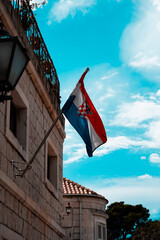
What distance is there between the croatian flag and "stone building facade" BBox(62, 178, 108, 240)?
14.1 metres

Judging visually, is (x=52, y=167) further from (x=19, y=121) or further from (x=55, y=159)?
(x=19, y=121)

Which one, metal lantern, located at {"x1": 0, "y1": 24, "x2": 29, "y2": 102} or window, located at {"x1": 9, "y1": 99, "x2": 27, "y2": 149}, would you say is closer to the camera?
metal lantern, located at {"x1": 0, "y1": 24, "x2": 29, "y2": 102}

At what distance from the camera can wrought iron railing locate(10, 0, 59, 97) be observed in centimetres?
1093

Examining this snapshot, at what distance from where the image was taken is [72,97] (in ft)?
32.9

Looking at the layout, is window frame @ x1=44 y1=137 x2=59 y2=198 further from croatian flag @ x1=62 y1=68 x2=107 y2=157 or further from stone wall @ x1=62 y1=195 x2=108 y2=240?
stone wall @ x1=62 y1=195 x2=108 y2=240

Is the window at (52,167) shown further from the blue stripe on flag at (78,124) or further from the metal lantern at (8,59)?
the metal lantern at (8,59)

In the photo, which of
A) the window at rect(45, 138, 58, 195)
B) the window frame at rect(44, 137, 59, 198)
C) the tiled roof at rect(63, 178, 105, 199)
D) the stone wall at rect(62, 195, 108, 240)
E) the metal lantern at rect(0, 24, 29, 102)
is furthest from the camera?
the tiled roof at rect(63, 178, 105, 199)

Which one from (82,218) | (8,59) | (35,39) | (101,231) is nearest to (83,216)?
(82,218)

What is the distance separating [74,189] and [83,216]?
181 centimetres

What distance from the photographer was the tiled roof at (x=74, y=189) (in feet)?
79.6

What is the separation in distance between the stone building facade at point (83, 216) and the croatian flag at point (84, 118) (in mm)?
14124

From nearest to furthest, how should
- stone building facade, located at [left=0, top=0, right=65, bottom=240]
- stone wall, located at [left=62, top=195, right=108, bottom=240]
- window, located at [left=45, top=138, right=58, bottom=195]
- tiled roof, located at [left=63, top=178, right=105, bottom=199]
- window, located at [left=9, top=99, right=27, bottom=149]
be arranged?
stone building facade, located at [left=0, top=0, right=65, bottom=240], window, located at [left=9, top=99, right=27, bottom=149], window, located at [left=45, top=138, right=58, bottom=195], stone wall, located at [left=62, top=195, right=108, bottom=240], tiled roof, located at [left=63, top=178, right=105, bottom=199]

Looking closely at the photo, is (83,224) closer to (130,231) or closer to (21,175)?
(21,175)

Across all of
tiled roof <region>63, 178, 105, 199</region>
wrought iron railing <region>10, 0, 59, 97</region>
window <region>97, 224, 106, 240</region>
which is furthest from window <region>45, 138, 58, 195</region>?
window <region>97, 224, 106, 240</region>
